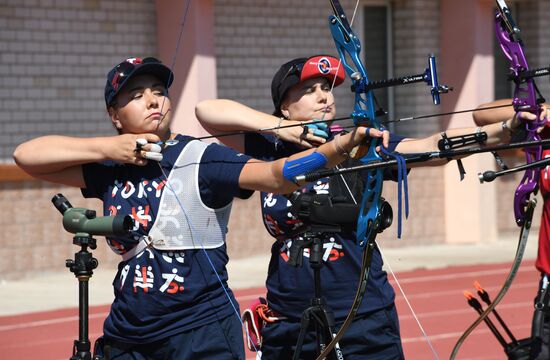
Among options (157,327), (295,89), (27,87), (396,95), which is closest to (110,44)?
(27,87)

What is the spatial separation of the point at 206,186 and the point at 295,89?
789 mm

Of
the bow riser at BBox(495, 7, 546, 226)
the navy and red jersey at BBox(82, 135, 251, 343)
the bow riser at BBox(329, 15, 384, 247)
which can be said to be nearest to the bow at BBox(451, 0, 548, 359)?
the bow riser at BBox(495, 7, 546, 226)

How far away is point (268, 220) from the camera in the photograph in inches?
169

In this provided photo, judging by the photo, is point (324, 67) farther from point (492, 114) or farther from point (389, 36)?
point (389, 36)

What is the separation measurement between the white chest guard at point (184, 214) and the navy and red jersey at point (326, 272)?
509mm

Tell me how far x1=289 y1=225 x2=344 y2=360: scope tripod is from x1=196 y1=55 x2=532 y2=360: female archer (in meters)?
0.13

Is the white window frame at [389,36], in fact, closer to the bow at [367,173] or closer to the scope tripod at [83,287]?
the bow at [367,173]

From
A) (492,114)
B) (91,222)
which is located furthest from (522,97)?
(91,222)

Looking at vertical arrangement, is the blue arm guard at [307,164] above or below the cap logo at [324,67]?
below

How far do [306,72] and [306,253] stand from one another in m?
0.65

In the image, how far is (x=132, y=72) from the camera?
3861mm

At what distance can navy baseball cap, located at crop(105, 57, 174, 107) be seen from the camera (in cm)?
387

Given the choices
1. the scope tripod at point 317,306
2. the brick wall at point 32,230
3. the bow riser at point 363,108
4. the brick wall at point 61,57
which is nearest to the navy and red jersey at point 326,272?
the scope tripod at point 317,306

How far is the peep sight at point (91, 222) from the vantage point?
141 inches
